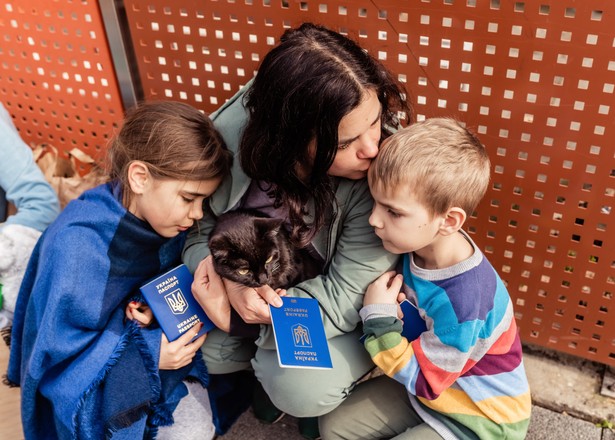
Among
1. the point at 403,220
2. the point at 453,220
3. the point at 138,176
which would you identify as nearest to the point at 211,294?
the point at 138,176

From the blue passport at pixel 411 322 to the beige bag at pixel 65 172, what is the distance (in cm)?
168

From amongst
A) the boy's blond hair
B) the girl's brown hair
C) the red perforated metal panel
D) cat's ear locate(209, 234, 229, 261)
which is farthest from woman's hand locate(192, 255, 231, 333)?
the red perforated metal panel

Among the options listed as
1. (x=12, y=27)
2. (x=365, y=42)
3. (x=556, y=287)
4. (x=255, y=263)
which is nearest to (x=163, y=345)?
(x=255, y=263)

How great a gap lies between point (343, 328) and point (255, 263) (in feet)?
1.23

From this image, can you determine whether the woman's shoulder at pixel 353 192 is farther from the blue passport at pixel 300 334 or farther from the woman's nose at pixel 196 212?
the woman's nose at pixel 196 212

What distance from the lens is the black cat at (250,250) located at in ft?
6.33

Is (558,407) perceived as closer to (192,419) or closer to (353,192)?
(353,192)

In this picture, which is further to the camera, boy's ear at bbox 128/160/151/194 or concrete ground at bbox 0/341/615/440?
concrete ground at bbox 0/341/615/440

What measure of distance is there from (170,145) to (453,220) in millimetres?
969

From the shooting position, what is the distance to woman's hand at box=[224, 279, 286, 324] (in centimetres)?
192

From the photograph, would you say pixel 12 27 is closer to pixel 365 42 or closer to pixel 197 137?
pixel 197 137

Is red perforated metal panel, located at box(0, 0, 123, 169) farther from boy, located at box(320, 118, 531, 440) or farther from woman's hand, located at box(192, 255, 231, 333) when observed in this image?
boy, located at box(320, 118, 531, 440)

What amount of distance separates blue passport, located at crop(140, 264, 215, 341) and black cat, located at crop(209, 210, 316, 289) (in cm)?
19

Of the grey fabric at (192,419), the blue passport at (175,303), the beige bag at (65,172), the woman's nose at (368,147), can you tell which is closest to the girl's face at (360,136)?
the woman's nose at (368,147)
